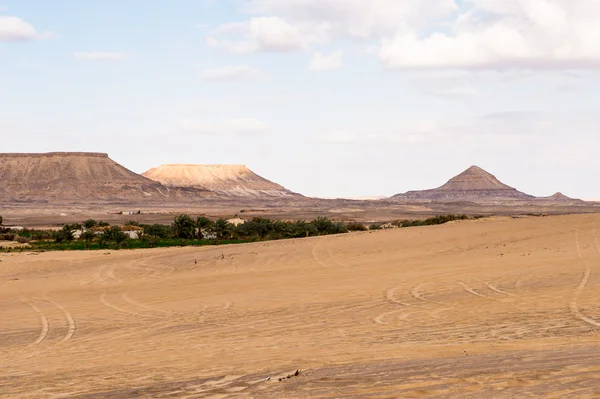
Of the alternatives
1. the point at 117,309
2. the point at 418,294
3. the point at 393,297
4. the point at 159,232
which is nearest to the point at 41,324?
the point at 117,309

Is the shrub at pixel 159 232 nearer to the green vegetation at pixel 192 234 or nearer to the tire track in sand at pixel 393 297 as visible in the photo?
the green vegetation at pixel 192 234

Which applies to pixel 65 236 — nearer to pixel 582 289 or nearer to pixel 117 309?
pixel 117 309

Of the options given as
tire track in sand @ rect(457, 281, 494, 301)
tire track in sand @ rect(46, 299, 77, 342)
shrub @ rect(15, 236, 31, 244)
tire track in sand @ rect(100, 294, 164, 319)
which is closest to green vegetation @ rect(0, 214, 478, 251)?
shrub @ rect(15, 236, 31, 244)

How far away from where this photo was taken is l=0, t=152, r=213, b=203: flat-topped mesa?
176 m

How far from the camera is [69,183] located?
185 meters

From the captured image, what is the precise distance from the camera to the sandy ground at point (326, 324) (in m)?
8.59

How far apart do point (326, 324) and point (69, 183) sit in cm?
17897

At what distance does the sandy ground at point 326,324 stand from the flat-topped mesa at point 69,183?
149877 millimetres

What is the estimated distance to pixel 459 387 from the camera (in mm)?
7836

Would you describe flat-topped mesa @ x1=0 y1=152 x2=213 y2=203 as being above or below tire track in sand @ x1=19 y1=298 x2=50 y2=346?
above

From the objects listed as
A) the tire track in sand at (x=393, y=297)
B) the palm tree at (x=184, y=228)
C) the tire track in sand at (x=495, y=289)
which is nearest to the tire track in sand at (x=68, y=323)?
the tire track in sand at (x=393, y=297)

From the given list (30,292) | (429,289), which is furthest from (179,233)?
(429,289)

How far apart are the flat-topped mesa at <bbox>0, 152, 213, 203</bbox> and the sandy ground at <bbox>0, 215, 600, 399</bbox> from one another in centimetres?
14988

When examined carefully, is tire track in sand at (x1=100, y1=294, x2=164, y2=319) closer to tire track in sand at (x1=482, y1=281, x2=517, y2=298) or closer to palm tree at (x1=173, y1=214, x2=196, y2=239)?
tire track in sand at (x1=482, y1=281, x2=517, y2=298)
